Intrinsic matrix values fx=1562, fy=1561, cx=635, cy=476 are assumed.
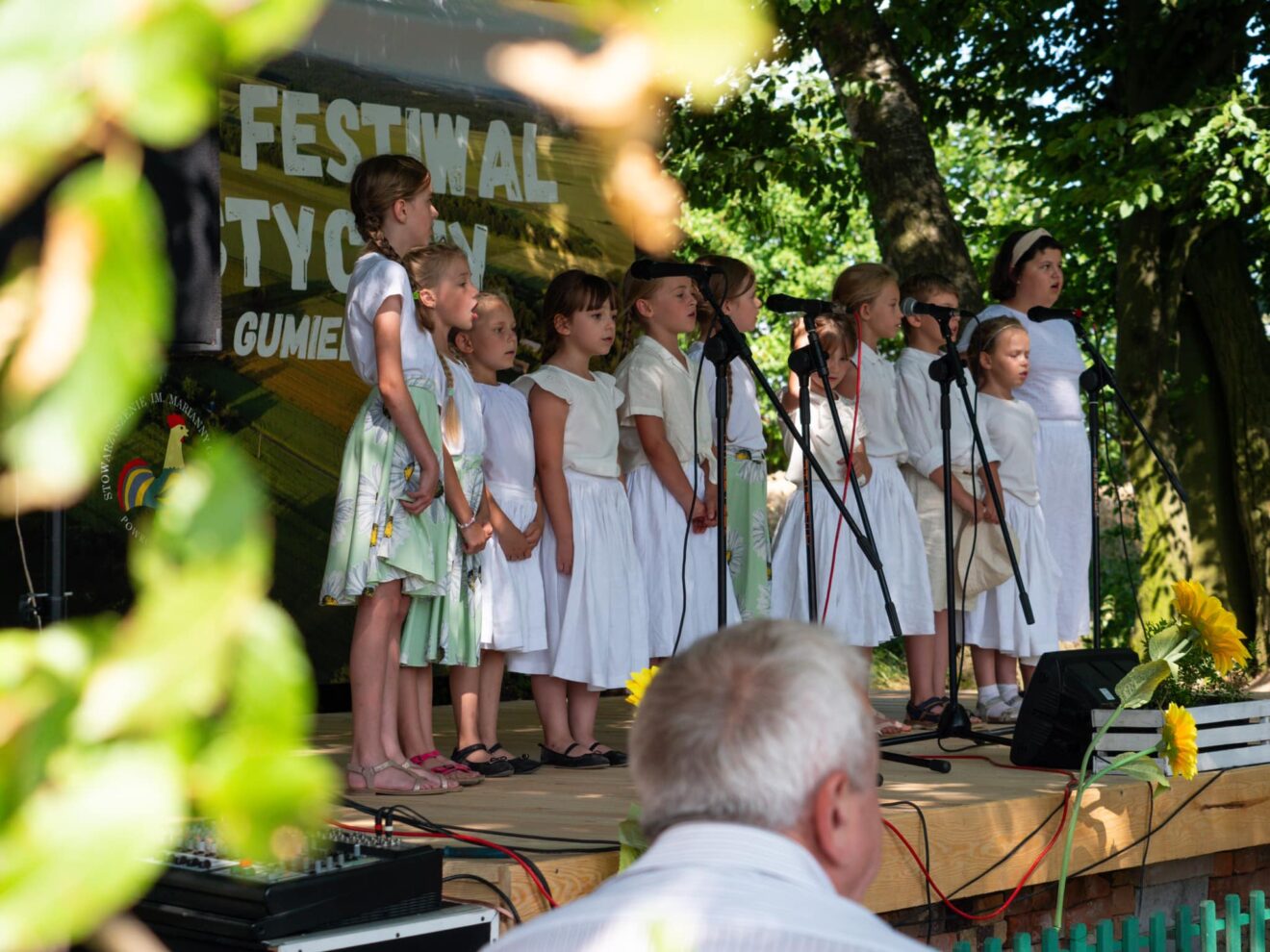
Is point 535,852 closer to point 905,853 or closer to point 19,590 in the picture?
point 905,853

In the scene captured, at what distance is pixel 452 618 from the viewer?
14.6 ft

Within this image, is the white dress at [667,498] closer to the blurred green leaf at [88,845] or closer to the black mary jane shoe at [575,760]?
the black mary jane shoe at [575,760]

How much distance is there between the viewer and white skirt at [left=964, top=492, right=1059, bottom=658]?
5.82 metres

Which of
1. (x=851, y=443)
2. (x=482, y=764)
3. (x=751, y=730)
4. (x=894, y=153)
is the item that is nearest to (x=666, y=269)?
(x=851, y=443)

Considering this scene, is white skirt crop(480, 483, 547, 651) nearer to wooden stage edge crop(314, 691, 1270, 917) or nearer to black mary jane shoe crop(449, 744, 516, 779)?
black mary jane shoe crop(449, 744, 516, 779)

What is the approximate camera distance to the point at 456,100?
7.20 m

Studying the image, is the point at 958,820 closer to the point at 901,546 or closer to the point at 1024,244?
the point at 901,546

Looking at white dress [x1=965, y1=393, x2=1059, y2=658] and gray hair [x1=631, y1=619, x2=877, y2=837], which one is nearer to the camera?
gray hair [x1=631, y1=619, x2=877, y2=837]

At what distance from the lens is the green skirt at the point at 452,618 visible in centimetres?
444

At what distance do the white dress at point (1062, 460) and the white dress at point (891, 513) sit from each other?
0.67 metres

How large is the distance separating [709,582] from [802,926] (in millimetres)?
4103

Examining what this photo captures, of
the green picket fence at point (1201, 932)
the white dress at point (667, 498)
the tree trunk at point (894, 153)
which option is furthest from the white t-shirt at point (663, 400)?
the tree trunk at point (894, 153)

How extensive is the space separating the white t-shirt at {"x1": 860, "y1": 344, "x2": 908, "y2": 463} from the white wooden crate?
157 cm

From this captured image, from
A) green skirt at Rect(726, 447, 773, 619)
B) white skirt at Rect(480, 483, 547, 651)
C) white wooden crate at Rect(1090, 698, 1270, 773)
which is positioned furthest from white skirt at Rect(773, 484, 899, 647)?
white wooden crate at Rect(1090, 698, 1270, 773)
